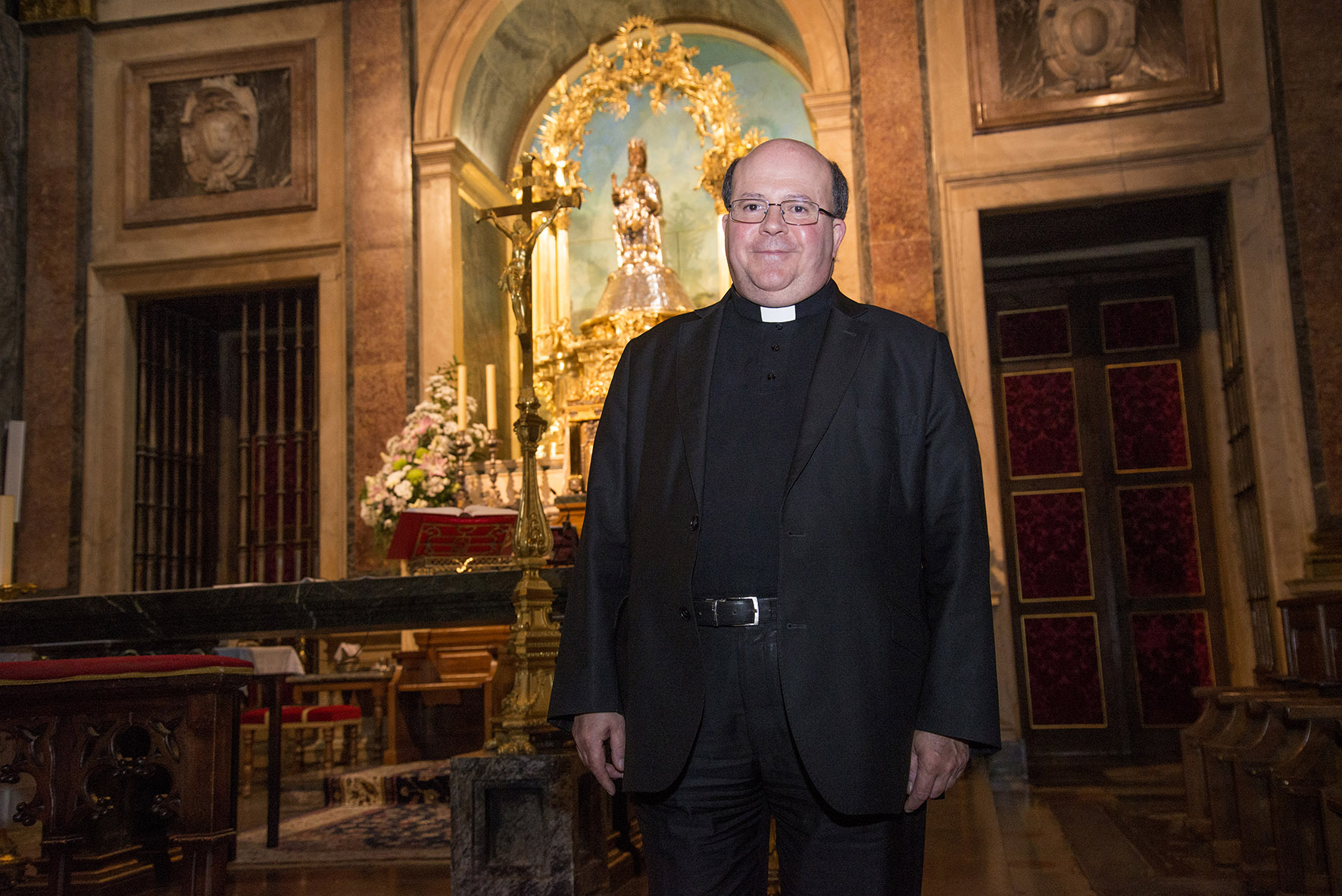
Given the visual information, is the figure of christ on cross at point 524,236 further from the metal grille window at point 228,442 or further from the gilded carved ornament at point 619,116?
the metal grille window at point 228,442

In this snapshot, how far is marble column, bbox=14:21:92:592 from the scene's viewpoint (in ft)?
25.7

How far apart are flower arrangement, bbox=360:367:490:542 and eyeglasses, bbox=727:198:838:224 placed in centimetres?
468

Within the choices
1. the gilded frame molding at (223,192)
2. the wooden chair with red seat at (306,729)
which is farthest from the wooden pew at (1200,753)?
the gilded frame molding at (223,192)

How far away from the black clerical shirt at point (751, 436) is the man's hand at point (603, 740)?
0.91 ft

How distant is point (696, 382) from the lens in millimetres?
1899

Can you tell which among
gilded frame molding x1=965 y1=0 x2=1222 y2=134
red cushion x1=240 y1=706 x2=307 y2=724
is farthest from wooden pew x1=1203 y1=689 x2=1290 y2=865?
red cushion x1=240 y1=706 x2=307 y2=724

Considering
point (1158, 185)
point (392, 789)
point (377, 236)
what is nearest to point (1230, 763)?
point (392, 789)

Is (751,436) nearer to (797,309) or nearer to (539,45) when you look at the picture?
(797,309)

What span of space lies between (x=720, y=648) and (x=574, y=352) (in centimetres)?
642

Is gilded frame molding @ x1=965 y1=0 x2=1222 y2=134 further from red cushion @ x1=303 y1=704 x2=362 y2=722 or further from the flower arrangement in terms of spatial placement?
red cushion @ x1=303 y1=704 x2=362 y2=722

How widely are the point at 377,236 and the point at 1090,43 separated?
4.68 meters

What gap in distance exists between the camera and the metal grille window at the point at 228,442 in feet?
30.3

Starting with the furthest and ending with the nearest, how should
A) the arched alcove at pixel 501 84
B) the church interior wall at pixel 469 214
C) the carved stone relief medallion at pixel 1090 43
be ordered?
the arched alcove at pixel 501 84
the carved stone relief medallion at pixel 1090 43
the church interior wall at pixel 469 214

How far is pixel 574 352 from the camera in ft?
26.3
